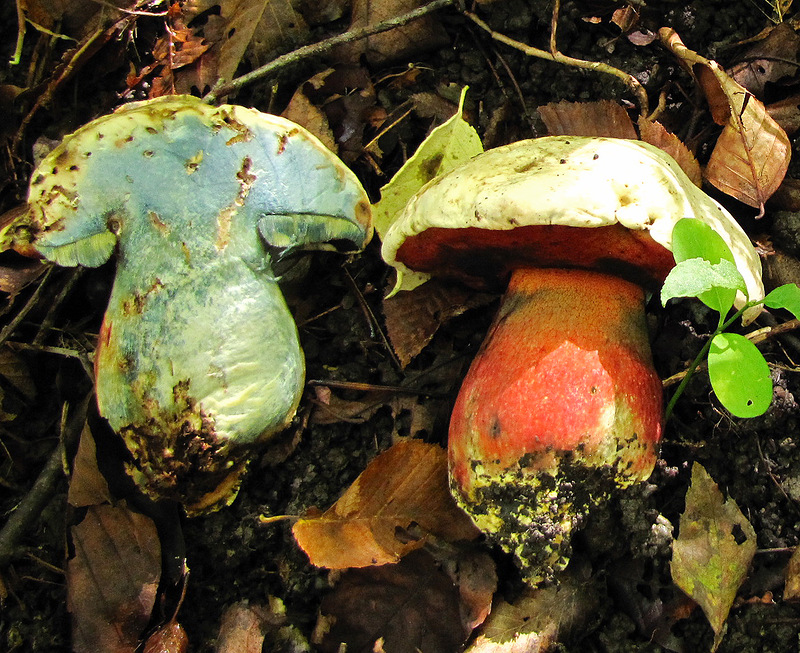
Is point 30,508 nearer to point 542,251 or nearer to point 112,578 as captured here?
point 112,578

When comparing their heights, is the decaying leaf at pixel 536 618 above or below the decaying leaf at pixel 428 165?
below

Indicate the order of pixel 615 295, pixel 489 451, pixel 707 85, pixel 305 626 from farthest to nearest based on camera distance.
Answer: pixel 707 85 < pixel 305 626 < pixel 615 295 < pixel 489 451

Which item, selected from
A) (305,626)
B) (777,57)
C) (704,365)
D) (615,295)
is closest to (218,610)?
(305,626)

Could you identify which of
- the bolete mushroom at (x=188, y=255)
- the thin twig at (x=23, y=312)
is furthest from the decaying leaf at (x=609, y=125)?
the thin twig at (x=23, y=312)

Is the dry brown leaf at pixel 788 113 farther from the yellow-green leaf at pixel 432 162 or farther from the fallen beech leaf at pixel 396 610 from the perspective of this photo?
the fallen beech leaf at pixel 396 610

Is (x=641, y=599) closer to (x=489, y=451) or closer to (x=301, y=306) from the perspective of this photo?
(x=489, y=451)

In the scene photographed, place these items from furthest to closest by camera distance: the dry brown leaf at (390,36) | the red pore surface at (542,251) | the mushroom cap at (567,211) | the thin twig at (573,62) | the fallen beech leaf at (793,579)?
the dry brown leaf at (390,36) < the thin twig at (573,62) < the fallen beech leaf at (793,579) < the red pore surface at (542,251) < the mushroom cap at (567,211)
